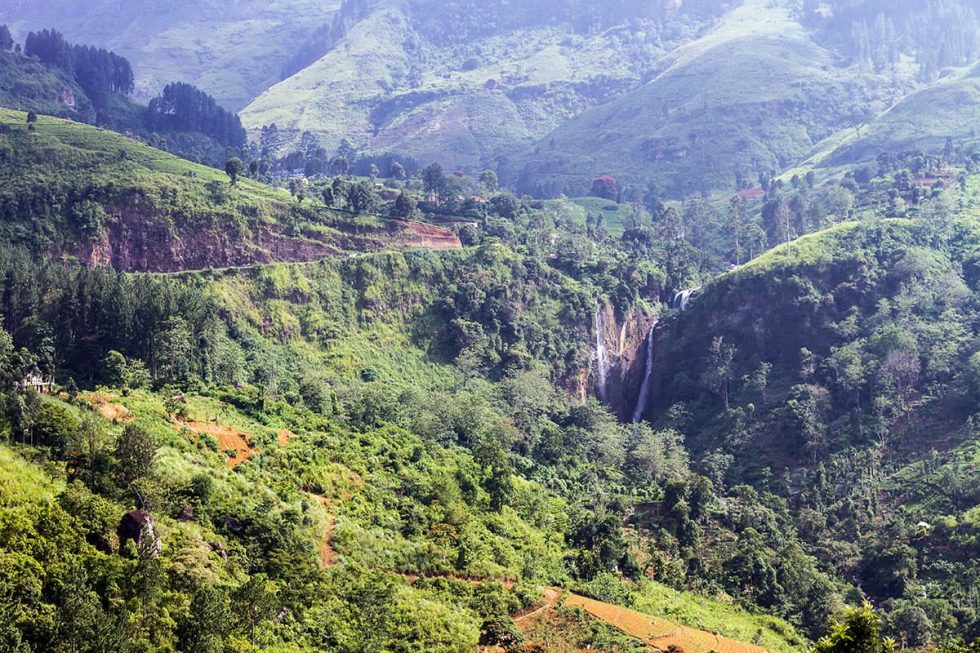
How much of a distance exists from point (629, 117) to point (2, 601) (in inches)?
7212

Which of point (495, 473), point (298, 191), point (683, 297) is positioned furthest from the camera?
point (683, 297)

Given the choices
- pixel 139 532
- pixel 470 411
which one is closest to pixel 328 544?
pixel 139 532

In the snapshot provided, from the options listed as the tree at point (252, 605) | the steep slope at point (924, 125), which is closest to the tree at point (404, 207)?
the tree at point (252, 605)

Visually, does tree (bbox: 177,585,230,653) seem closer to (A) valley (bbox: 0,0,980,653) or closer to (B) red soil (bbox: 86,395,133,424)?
(A) valley (bbox: 0,0,980,653)

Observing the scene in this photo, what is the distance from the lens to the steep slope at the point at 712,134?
170 metres

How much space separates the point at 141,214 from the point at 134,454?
52105mm

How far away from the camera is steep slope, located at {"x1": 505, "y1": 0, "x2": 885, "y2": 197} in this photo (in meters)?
170

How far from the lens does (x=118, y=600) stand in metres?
31.9

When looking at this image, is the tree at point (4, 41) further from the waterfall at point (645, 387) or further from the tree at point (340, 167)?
the waterfall at point (645, 387)

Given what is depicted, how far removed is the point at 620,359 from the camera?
101 m

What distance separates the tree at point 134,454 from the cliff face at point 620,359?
63.4 meters

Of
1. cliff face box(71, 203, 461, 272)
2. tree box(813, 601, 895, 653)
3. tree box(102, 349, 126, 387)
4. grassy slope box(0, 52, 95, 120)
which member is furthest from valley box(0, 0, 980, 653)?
grassy slope box(0, 52, 95, 120)

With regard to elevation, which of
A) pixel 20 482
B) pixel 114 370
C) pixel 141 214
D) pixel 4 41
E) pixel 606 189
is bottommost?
pixel 20 482

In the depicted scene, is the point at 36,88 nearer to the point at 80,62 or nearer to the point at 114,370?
the point at 80,62
